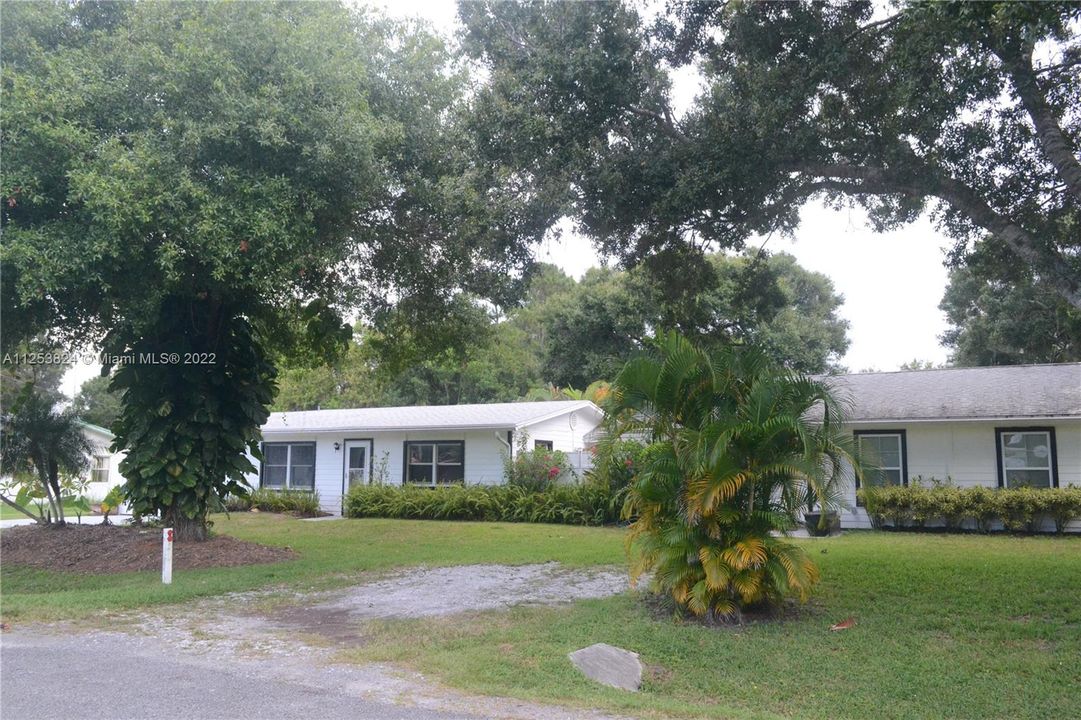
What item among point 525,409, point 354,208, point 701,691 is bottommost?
point 701,691

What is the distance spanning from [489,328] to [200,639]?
368 inches

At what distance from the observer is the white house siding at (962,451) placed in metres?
17.7

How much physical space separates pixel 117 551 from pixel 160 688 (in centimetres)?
852

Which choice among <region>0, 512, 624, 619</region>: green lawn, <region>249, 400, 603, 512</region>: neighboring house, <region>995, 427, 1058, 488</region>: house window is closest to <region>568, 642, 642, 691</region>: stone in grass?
<region>0, 512, 624, 619</region>: green lawn

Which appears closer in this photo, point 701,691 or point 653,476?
point 701,691

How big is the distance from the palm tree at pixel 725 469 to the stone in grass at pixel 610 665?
1735mm

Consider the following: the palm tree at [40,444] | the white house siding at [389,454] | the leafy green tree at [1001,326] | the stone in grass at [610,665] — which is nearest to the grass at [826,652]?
the stone in grass at [610,665]

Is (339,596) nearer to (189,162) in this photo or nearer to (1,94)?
(189,162)

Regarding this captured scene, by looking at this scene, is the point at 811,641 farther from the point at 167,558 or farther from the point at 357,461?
the point at 357,461

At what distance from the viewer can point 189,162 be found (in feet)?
36.3

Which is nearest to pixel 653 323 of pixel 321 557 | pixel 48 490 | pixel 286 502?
pixel 286 502

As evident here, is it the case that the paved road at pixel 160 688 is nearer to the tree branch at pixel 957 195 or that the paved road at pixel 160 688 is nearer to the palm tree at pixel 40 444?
the tree branch at pixel 957 195

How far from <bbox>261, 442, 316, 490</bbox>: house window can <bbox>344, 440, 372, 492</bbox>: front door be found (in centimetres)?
136

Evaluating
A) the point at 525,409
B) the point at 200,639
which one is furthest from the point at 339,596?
the point at 525,409
